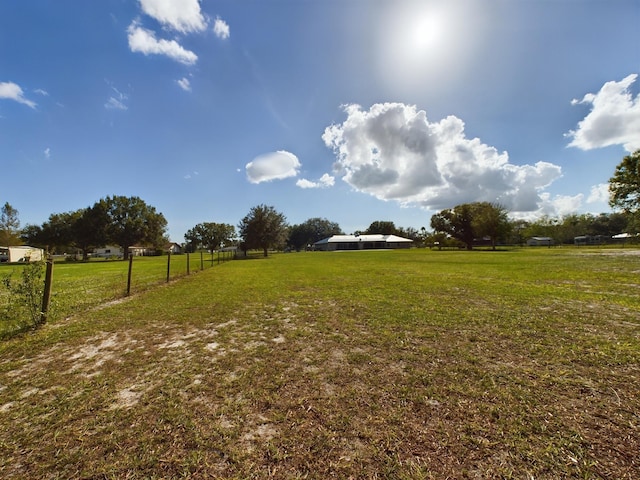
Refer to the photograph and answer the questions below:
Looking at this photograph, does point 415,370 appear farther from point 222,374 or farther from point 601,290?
point 601,290

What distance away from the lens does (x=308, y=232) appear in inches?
4392

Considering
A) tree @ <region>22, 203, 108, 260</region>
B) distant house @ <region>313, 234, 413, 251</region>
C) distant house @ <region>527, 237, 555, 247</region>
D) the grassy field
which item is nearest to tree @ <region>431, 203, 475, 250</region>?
distant house @ <region>313, 234, 413, 251</region>

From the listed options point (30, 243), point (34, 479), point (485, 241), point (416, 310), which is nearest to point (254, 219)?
point (416, 310)

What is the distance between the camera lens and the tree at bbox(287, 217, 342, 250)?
11119 cm

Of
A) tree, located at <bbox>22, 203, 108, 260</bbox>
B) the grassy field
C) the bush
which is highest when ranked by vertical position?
tree, located at <bbox>22, 203, 108, 260</bbox>

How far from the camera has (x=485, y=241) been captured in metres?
89.1

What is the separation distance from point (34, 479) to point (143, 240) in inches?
2399

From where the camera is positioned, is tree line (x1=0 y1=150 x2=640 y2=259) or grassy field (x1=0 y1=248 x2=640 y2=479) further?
tree line (x1=0 y1=150 x2=640 y2=259)

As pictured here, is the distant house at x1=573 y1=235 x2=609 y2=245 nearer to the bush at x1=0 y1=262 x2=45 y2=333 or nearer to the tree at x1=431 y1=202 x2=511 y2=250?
the tree at x1=431 y1=202 x2=511 y2=250

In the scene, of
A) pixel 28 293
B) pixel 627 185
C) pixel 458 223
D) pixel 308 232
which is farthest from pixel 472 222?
pixel 28 293

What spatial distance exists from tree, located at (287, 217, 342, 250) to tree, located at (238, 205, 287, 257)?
197 ft

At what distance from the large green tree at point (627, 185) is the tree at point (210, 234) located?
89.2 m

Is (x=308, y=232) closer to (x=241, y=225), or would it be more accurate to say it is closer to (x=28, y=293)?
(x=241, y=225)

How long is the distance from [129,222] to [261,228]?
26.7 meters
